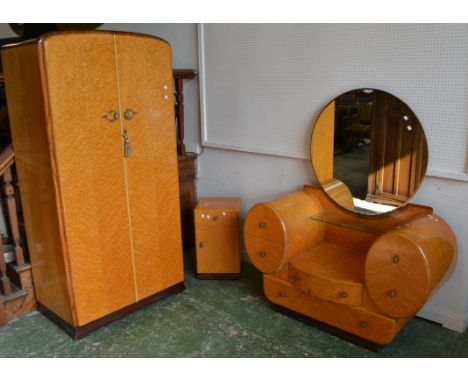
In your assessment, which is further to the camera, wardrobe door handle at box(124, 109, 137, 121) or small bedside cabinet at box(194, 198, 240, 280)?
small bedside cabinet at box(194, 198, 240, 280)

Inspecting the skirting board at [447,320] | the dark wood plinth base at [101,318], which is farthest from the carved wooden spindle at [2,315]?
the skirting board at [447,320]

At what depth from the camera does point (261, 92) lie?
3211 millimetres

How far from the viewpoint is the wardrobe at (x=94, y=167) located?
92.4 inches

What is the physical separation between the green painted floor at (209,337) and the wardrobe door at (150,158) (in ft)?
0.96

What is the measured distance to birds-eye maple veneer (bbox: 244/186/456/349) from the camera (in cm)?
219

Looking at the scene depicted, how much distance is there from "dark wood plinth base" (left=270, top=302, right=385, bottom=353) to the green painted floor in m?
0.03

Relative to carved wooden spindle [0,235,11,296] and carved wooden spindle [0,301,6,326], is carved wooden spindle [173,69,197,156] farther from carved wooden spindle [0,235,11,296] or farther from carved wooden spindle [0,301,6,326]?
carved wooden spindle [0,301,6,326]

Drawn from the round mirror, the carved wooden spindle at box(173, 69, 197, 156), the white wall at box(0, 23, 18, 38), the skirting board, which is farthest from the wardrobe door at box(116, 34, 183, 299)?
the white wall at box(0, 23, 18, 38)

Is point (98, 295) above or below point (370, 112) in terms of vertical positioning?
below

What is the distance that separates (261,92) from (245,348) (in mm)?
1785

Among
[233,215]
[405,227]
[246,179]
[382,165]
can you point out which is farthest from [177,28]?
[405,227]

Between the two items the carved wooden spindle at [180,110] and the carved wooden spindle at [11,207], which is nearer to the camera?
the carved wooden spindle at [11,207]

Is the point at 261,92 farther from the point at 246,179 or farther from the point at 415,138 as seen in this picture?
the point at 415,138

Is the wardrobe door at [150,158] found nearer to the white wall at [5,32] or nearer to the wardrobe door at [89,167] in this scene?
the wardrobe door at [89,167]
